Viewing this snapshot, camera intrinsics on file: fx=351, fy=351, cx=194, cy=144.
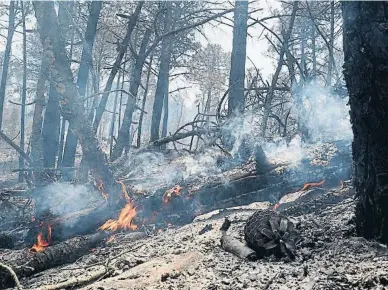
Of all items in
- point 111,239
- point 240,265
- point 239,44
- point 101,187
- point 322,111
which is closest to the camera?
point 240,265

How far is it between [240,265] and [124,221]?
9.94 feet

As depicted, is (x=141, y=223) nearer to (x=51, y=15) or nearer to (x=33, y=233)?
(x=33, y=233)

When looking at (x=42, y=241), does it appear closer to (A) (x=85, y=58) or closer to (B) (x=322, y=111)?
(B) (x=322, y=111)

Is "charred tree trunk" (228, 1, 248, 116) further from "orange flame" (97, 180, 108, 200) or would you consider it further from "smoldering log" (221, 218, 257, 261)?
"smoldering log" (221, 218, 257, 261)

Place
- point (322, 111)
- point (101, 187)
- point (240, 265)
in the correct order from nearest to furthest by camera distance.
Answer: point (240, 265) < point (101, 187) < point (322, 111)

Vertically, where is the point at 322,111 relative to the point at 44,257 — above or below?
above

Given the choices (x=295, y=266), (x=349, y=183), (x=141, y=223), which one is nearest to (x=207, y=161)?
(x=141, y=223)

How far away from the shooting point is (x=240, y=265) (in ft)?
9.13

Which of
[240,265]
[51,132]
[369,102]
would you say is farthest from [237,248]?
[51,132]

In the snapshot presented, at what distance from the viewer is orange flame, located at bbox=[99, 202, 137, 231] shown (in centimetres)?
536

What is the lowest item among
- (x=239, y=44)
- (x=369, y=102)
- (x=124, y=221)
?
(x=124, y=221)

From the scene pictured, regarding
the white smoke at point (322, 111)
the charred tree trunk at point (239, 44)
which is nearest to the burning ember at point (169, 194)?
the white smoke at point (322, 111)

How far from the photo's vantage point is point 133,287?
2617 millimetres

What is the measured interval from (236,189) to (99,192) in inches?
89.5
